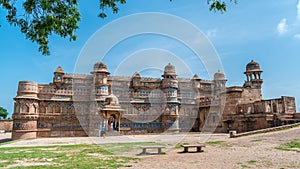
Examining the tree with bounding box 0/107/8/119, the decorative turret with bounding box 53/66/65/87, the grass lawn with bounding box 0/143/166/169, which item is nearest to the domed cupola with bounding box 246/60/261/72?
the decorative turret with bounding box 53/66/65/87

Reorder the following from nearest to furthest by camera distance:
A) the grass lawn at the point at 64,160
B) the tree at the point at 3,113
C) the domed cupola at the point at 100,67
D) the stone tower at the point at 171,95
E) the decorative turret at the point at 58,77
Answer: the grass lawn at the point at 64,160
the decorative turret at the point at 58,77
the domed cupola at the point at 100,67
the stone tower at the point at 171,95
the tree at the point at 3,113

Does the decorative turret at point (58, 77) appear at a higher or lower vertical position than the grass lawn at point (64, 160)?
higher

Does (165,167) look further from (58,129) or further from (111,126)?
(58,129)

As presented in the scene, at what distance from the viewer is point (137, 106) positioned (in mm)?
38906

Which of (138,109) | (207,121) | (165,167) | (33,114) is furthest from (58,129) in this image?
(165,167)

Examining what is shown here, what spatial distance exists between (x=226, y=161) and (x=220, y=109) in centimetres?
2712

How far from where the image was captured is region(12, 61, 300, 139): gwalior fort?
29200mm

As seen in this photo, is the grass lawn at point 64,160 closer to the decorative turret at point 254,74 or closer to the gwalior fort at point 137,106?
the gwalior fort at point 137,106

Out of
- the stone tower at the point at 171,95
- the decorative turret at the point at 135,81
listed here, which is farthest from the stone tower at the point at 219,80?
the decorative turret at the point at 135,81

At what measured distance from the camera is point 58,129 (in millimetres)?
34250

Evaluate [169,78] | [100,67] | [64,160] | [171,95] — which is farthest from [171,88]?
[64,160]

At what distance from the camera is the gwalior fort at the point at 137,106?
95.8 feet

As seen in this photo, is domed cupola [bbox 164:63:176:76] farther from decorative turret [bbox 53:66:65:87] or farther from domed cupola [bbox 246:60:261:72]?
decorative turret [bbox 53:66:65:87]

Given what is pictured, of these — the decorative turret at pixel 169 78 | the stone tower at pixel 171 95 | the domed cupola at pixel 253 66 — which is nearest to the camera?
the stone tower at pixel 171 95
